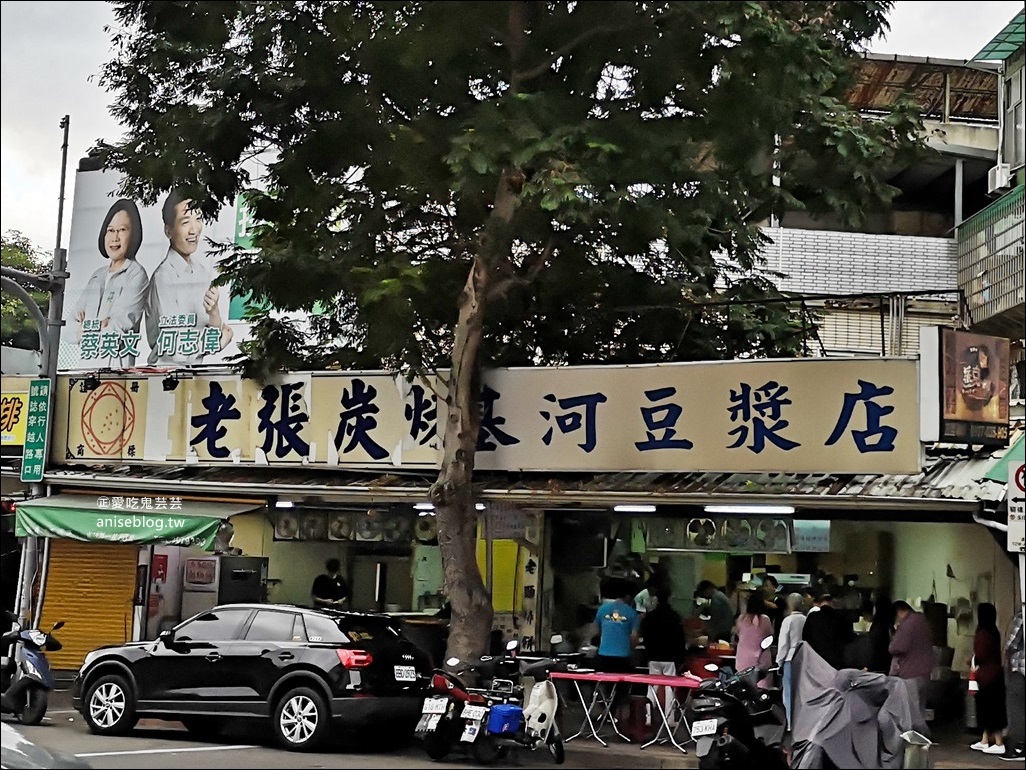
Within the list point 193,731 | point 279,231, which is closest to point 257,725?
point 193,731

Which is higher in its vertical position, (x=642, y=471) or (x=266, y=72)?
(x=266, y=72)

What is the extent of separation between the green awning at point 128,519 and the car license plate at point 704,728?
761cm

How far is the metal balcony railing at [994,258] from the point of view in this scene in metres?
15.4

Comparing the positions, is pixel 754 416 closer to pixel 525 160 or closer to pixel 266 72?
pixel 525 160

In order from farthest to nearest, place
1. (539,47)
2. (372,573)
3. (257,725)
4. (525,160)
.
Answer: (372,573), (257,725), (539,47), (525,160)

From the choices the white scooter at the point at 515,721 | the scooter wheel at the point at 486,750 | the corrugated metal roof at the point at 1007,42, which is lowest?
the scooter wheel at the point at 486,750

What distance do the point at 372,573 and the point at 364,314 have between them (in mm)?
8137

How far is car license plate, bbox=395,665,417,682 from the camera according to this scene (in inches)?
545

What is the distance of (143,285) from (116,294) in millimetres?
818

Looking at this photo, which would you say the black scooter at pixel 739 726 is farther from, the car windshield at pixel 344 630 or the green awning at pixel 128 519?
the green awning at pixel 128 519

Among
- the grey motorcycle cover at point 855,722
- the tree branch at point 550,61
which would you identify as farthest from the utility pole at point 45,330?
the grey motorcycle cover at point 855,722

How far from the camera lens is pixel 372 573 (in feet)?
73.9

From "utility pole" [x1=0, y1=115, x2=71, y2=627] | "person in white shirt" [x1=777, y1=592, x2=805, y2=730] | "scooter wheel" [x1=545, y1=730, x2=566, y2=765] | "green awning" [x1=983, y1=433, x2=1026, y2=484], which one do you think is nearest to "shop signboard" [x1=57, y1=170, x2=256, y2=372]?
"utility pole" [x1=0, y1=115, x2=71, y2=627]

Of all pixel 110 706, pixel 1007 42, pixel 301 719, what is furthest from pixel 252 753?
pixel 1007 42
